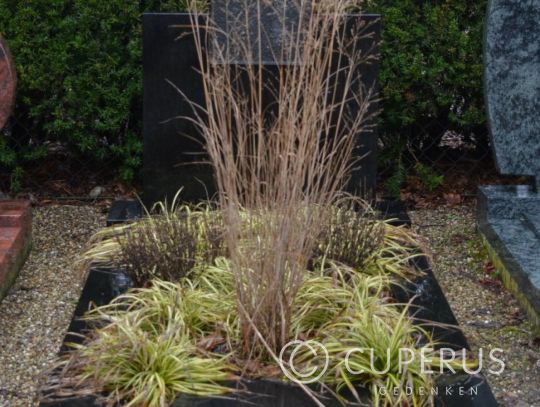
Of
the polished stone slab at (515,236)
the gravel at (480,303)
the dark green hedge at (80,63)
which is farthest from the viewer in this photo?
the dark green hedge at (80,63)

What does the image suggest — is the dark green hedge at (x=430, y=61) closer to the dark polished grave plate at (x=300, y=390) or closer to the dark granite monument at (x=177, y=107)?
the dark granite monument at (x=177, y=107)

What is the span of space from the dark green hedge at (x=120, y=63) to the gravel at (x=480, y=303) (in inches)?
27.2

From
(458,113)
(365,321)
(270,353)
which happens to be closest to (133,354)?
(270,353)

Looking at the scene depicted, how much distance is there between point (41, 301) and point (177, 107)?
126 cm

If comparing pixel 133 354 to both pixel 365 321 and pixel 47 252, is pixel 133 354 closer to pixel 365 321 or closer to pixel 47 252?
pixel 365 321

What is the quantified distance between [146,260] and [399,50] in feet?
8.54

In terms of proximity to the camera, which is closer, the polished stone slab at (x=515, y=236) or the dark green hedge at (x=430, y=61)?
the polished stone slab at (x=515, y=236)

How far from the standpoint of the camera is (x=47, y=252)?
5.36 m

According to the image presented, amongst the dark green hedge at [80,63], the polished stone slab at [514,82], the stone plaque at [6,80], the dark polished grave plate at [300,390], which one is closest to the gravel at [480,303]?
the dark polished grave plate at [300,390]

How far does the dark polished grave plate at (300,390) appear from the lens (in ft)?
9.93

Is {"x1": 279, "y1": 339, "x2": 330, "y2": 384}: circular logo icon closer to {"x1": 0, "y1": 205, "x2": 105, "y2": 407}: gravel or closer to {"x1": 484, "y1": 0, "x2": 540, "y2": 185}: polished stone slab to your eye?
{"x1": 0, "y1": 205, "x2": 105, "y2": 407}: gravel

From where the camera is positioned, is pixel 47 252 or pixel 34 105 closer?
pixel 47 252

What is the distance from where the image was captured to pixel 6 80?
198 inches

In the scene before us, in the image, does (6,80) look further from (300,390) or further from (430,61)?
(300,390)
